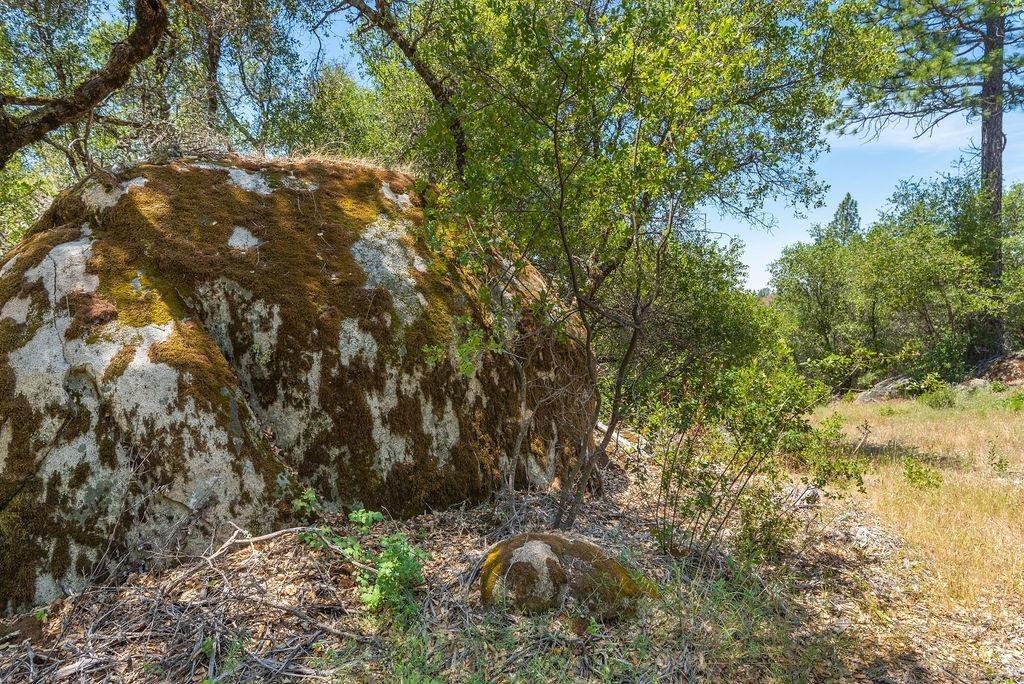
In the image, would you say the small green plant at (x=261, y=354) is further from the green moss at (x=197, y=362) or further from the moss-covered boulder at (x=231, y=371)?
the green moss at (x=197, y=362)

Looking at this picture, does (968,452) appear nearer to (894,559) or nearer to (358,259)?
(894,559)

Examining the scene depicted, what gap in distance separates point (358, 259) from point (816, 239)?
31.2 m

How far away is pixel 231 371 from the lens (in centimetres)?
440

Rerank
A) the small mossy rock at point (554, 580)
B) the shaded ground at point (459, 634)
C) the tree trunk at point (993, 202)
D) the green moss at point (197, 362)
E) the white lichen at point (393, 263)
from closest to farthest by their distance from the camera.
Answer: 1. the shaded ground at point (459, 634)
2. the small mossy rock at point (554, 580)
3. the green moss at point (197, 362)
4. the white lichen at point (393, 263)
5. the tree trunk at point (993, 202)

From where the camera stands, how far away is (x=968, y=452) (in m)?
8.09

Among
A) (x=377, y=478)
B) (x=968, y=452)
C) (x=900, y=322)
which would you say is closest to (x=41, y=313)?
(x=377, y=478)

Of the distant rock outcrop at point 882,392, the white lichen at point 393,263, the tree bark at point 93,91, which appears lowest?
the distant rock outcrop at point 882,392

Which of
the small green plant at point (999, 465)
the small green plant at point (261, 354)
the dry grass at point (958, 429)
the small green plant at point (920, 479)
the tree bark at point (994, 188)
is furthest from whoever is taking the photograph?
the tree bark at point (994, 188)

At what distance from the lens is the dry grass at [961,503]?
4277 mm

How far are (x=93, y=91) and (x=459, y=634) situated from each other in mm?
7264

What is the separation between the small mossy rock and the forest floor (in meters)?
0.09

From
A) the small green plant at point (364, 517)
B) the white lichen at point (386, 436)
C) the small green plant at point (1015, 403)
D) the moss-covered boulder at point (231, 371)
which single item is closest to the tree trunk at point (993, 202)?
the small green plant at point (1015, 403)

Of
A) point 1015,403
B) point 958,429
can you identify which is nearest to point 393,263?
point 958,429

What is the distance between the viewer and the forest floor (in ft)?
9.98
